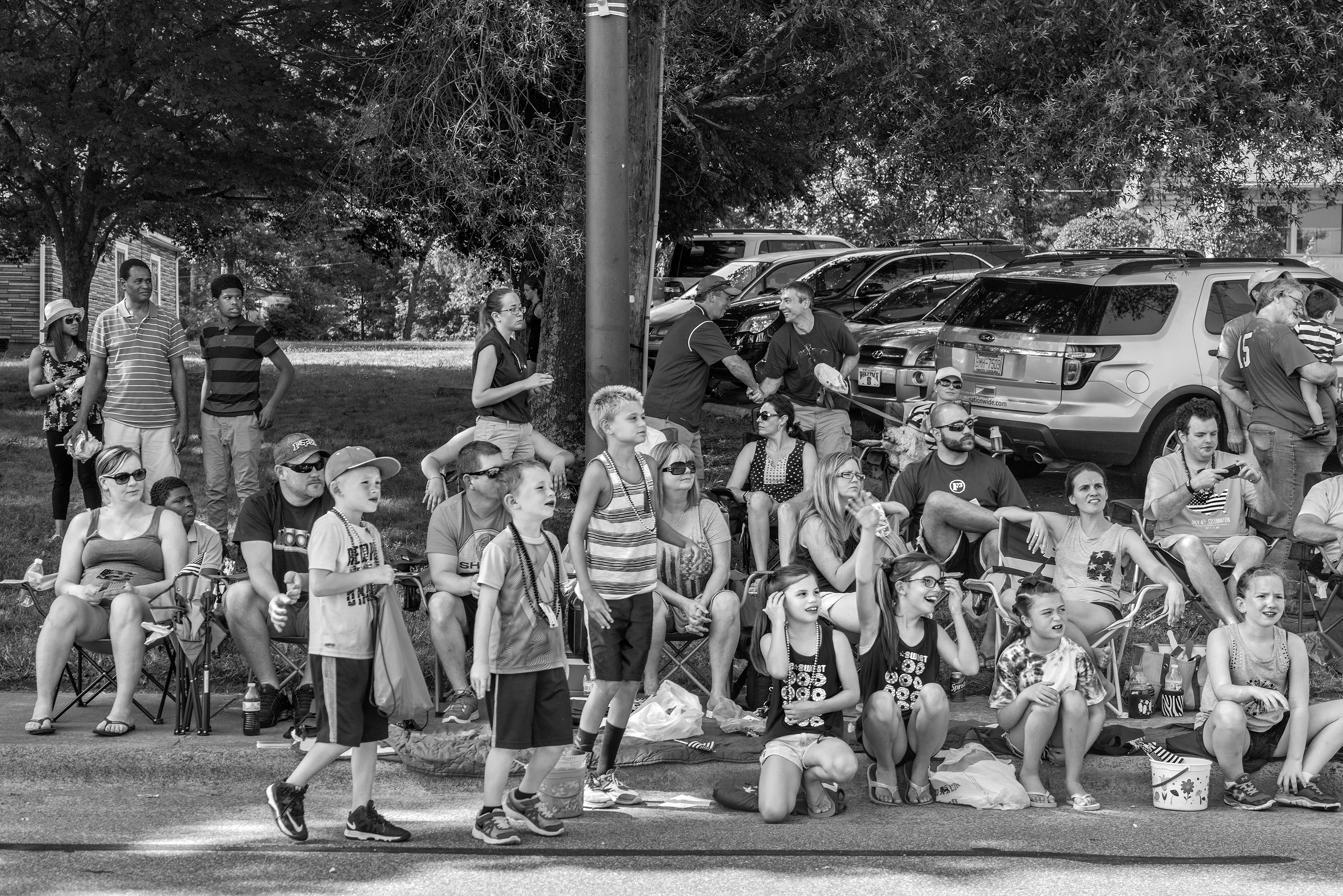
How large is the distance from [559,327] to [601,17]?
5.96 meters

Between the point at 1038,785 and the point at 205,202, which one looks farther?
the point at 205,202

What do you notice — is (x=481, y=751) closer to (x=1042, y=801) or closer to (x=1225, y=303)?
(x=1042, y=801)

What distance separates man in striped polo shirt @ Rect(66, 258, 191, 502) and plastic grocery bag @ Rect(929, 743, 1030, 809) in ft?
17.6

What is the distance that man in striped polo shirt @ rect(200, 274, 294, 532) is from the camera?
30.8 ft

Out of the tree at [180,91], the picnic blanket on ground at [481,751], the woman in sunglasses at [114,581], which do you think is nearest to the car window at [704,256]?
the tree at [180,91]

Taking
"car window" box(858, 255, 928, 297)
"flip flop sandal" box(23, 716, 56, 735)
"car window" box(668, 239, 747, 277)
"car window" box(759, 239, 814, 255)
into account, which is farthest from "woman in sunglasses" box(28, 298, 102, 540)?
"car window" box(759, 239, 814, 255)

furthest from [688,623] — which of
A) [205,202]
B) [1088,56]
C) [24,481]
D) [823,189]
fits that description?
[823,189]

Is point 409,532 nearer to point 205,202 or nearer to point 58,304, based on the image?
point 58,304

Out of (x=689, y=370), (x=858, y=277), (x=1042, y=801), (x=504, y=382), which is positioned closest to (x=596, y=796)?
(x=1042, y=801)

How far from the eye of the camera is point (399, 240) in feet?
49.2

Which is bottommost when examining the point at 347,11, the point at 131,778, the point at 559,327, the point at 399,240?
the point at 131,778

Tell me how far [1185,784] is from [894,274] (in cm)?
1084

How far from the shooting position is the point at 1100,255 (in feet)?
39.1

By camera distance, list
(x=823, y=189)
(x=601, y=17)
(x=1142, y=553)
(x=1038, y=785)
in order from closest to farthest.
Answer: (x=1038, y=785) < (x=601, y=17) < (x=1142, y=553) < (x=823, y=189)
